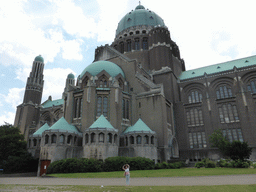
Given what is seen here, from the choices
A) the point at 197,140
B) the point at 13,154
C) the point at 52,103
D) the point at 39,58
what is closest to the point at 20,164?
the point at 13,154

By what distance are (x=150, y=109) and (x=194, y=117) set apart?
44.4 ft

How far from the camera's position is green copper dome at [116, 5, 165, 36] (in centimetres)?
6322

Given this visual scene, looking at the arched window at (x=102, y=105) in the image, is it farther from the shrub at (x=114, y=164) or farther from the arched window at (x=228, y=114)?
the arched window at (x=228, y=114)

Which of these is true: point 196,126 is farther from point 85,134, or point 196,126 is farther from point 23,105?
point 23,105

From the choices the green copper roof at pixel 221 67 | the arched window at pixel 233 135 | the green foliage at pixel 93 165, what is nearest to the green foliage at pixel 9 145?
the green foliage at pixel 93 165

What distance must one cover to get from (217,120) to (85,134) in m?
28.6

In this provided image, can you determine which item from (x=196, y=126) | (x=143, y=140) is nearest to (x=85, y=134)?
(x=143, y=140)

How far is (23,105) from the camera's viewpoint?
69000 millimetres

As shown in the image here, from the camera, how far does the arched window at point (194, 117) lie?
4325 cm

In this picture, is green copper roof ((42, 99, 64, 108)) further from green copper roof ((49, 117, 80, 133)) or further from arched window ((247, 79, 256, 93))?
arched window ((247, 79, 256, 93))

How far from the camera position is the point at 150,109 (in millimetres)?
36594

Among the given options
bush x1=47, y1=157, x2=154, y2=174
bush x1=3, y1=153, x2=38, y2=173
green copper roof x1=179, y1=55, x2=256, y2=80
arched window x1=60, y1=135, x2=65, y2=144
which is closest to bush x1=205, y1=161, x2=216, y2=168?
bush x1=47, y1=157, x2=154, y2=174

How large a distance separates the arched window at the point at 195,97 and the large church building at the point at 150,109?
7.2 inches

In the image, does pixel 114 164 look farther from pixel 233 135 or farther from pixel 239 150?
pixel 233 135
